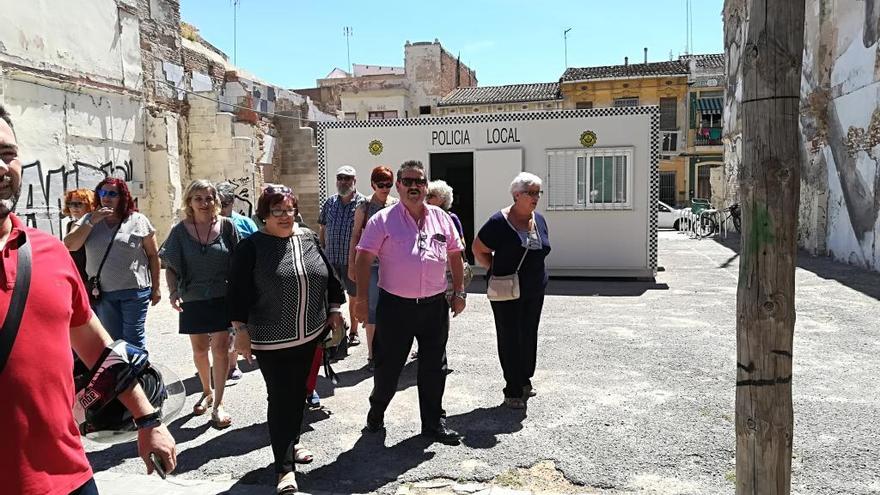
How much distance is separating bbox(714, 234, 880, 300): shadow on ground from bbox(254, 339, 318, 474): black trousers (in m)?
8.96

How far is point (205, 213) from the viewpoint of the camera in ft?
15.2

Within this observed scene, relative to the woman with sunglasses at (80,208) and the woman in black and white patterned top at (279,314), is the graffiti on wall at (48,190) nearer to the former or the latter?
the woman with sunglasses at (80,208)

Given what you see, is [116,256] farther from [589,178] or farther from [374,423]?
[589,178]

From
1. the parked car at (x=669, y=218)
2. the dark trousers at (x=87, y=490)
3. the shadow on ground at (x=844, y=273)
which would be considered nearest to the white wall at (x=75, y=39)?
the dark trousers at (x=87, y=490)

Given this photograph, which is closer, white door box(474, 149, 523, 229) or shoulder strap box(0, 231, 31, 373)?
shoulder strap box(0, 231, 31, 373)

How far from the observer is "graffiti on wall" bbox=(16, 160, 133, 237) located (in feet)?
33.9

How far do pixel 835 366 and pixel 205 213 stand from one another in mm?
5629

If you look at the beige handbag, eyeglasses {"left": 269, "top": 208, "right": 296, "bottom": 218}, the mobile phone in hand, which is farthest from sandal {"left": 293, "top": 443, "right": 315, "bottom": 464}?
the mobile phone in hand

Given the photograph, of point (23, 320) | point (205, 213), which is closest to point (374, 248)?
point (205, 213)

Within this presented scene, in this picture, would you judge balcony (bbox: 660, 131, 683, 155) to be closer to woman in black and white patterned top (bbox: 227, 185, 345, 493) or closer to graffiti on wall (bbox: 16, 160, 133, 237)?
graffiti on wall (bbox: 16, 160, 133, 237)

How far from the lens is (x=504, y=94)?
36781 millimetres

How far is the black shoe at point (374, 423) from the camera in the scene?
4445 millimetres

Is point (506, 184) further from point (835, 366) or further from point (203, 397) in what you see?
point (203, 397)

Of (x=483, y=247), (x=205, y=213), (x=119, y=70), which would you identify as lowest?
(x=483, y=247)
